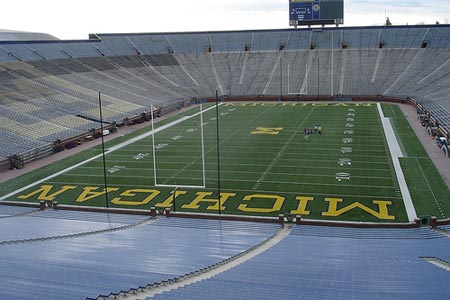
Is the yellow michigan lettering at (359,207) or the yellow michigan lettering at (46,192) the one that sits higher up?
the yellow michigan lettering at (46,192)

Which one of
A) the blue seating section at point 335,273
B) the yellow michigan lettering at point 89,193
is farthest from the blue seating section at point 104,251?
the yellow michigan lettering at point 89,193

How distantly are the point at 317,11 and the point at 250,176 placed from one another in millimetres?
38946

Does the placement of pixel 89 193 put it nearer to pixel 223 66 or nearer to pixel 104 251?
pixel 104 251

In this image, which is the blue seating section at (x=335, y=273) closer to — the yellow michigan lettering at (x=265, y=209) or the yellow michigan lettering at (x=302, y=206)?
the yellow michigan lettering at (x=302, y=206)

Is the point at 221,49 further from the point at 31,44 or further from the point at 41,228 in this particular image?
the point at 41,228

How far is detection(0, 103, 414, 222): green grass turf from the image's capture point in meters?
18.2

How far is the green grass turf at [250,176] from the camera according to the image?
1819cm

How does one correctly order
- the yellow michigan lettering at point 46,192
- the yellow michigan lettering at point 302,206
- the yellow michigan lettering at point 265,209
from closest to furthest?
1. the yellow michigan lettering at point 302,206
2. the yellow michigan lettering at point 265,209
3. the yellow michigan lettering at point 46,192

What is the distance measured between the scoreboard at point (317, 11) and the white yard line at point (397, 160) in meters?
21.5

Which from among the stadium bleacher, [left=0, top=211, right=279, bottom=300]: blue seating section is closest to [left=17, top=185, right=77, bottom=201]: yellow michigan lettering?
[left=0, top=211, right=279, bottom=300]: blue seating section

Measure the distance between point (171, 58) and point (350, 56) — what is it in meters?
20.3

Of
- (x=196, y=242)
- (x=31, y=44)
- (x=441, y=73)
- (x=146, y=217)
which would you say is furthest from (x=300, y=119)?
(x=31, y=44)

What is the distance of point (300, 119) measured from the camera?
3644cm

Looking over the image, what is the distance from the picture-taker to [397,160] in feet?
78.2
